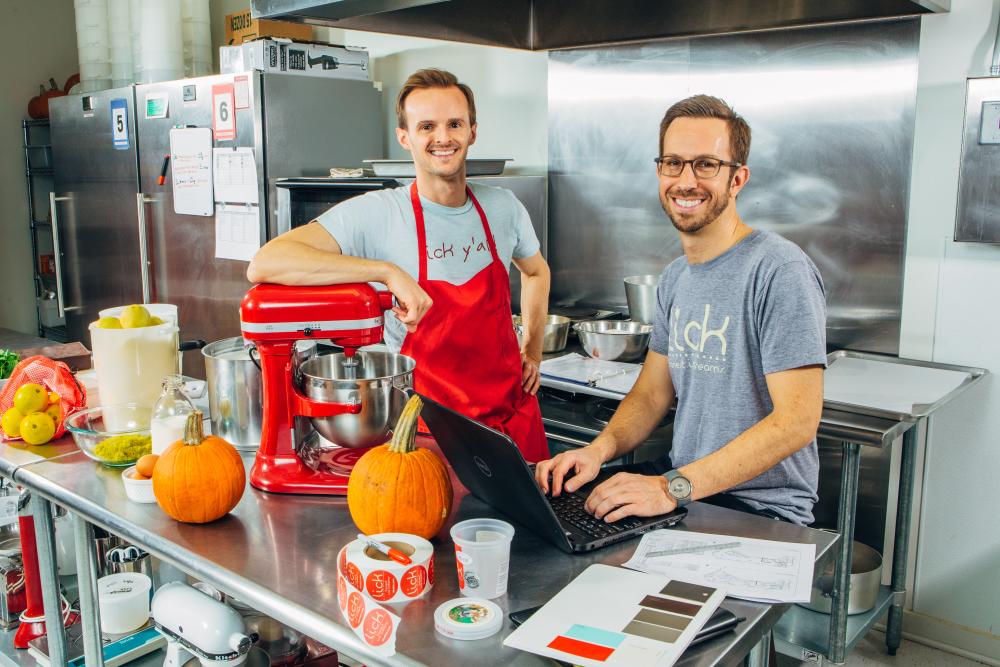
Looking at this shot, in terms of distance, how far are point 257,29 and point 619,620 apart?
387 cm

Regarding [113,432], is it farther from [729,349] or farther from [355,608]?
[729,349]

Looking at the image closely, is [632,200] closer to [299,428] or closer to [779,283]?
[779,283]

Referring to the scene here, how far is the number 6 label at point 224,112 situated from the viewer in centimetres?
388

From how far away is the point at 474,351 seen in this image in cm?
238

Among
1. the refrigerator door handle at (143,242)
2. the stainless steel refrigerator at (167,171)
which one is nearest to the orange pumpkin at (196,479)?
the stainless steel refrigerator at (167,171)

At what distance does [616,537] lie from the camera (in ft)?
4.66

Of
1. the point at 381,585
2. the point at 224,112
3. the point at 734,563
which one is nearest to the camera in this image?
the point at 381,585

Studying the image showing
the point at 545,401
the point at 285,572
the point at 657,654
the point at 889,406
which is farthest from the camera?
the point at 545,401

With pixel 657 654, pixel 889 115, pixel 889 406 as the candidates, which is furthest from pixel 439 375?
pixel 889 115

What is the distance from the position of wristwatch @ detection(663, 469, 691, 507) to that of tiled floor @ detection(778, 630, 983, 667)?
159 cm

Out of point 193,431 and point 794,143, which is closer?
point 193,431

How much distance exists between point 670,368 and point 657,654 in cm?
100

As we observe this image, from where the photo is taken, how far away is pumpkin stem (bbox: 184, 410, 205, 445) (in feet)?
5.06

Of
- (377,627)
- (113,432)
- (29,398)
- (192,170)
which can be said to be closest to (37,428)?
(29,398)
